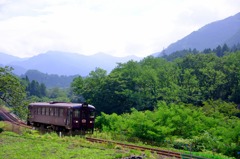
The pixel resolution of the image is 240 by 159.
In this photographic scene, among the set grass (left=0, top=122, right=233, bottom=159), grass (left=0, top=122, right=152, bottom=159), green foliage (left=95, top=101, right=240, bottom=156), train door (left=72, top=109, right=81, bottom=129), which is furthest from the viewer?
train door (left=72, top=109, right=81, bottom=129)

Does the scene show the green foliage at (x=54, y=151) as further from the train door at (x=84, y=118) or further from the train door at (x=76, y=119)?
the train door at (x=84, y=118)

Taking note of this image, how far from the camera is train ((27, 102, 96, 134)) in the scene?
26969 mm

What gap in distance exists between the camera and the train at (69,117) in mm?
26969

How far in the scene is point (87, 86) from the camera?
59406 mm

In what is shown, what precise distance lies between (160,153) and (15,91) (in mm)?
13368

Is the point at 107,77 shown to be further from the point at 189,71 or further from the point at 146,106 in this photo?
the point at 189,71

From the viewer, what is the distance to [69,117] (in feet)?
88.3

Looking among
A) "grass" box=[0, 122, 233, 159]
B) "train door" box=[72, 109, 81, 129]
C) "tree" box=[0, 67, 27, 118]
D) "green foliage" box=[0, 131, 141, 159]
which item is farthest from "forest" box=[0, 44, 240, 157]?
"green foliage" box=[0, 131, 141, 159]

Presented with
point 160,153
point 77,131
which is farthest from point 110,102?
point 160,153

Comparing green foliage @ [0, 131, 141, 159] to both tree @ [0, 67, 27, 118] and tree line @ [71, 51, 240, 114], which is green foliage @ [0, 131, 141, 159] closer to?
tree @ [0, 67, 27, 118]

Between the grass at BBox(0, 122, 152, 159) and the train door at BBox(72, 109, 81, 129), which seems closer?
the grass at BBox(0, 122, 152, 159)

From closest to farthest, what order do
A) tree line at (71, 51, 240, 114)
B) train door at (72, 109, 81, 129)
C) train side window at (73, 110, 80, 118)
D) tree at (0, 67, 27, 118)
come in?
tree at (0, 67, 27, 118)
train door at (72, 109, 81, 129)
train side window at (73, 110, 80, 118)
tree line at (71, 51, 240, 114)

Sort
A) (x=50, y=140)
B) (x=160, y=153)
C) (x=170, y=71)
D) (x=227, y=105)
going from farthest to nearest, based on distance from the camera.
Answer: (x=170, y=71) < (x=227, y=105) < (x=50, y=140) < (x=160, y=153)

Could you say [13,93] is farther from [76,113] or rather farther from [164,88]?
[164,88]
